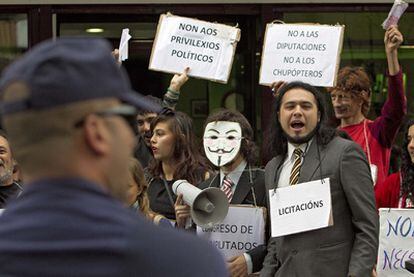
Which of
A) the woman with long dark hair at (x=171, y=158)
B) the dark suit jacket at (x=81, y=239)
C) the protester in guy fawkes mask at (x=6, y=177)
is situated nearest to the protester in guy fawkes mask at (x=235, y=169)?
the woman with long dark hair at (x=171, y=158)

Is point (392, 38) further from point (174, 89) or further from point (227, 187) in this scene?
point (174, 89)

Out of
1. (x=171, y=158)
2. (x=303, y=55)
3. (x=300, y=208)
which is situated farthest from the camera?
(x=303, y=55)

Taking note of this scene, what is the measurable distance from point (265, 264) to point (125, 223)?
3.93 meters

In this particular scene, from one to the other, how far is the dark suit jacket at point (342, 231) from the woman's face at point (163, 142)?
1.24 m

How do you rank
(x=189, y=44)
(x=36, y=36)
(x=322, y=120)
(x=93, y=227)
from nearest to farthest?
(x=93, y=227) < (x=322, y=120) < (x=189, y=44) < (x=36, y=36)

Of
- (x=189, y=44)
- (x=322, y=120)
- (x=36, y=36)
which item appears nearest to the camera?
(x=322, y=120)

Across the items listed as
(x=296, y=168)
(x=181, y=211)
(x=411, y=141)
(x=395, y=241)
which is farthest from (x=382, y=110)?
(x=181, y=211)

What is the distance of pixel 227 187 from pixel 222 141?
0.32m

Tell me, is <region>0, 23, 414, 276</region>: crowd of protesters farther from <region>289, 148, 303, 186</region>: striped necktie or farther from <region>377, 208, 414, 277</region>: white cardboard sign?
<region>377, 208, 414, 277</region>: white cardboard sign

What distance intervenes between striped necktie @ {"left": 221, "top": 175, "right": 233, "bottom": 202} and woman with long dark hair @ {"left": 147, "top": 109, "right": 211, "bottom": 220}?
271 millimetres

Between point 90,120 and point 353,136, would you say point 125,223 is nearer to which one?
point 90,120

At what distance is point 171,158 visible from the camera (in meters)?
6.34

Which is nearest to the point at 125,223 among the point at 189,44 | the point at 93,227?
the point at 93,227

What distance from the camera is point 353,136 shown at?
21.3 feet
